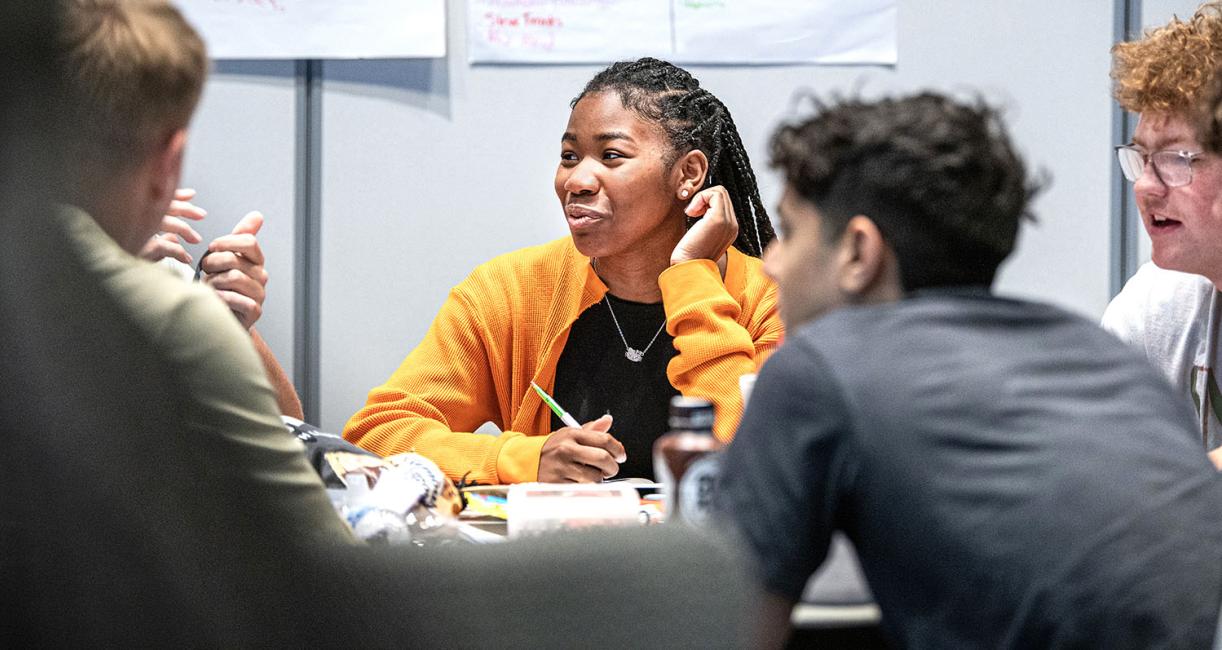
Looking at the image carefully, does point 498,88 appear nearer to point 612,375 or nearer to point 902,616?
point 612,375

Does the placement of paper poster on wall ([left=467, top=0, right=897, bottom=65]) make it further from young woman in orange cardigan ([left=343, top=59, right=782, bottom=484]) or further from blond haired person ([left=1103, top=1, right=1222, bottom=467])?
blond haired person ([left=1103, top=1, right=1222, bottom=467])

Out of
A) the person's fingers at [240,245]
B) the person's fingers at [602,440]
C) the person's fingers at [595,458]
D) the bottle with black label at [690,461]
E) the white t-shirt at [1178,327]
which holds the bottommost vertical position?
the person's fingers at [595,458]

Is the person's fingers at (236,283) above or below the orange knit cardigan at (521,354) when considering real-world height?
above

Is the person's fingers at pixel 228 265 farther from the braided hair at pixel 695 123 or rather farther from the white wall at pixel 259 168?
the white wall at pixel 259 168

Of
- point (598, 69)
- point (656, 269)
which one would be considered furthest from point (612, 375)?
point (598, 69)

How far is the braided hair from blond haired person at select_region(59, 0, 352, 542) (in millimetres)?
1377

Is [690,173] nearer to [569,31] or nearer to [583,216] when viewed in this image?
[583,216]

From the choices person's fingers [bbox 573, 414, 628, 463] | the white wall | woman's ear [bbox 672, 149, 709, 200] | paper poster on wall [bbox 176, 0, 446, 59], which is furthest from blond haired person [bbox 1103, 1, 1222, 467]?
the white wall

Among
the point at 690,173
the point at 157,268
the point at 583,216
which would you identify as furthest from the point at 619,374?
the point at 157,268

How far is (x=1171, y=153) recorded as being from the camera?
159 centimetres

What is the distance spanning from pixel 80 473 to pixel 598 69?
1.99 m

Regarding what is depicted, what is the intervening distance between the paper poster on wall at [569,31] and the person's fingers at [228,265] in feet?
3.19

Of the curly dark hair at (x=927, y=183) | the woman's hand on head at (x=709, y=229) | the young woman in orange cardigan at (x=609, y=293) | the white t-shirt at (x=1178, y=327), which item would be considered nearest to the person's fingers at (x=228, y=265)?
the young woman in orange cardigan at (x=609, y=293)

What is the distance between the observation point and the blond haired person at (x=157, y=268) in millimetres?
604
